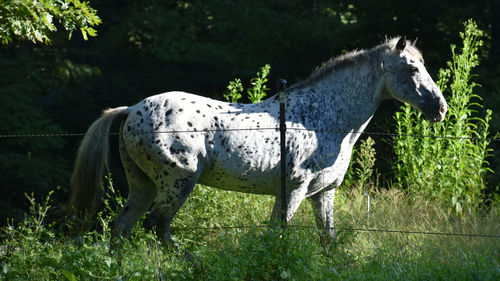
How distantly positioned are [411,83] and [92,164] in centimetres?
282

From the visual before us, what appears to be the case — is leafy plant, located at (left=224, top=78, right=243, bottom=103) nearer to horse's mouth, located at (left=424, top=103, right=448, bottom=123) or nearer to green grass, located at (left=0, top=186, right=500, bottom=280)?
green grass, located at (left=0, top=186, right=500, bottom=280)

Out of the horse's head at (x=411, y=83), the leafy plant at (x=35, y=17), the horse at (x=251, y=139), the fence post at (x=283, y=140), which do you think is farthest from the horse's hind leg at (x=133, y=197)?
the horse's head at (x=411, y=83)

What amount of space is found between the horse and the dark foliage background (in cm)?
342

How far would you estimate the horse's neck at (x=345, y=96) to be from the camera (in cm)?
565

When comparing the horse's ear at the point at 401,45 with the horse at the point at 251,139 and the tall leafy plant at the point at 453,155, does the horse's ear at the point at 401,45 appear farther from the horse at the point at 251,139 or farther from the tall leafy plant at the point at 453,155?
the tall leafy plant at the point at 453,155

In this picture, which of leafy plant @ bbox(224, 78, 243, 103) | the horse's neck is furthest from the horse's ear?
leafy plant @ bbox(224, 78, 243, 103)

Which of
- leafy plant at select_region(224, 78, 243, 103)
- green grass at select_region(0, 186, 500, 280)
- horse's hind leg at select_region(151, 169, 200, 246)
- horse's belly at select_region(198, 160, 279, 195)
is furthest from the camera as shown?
leafy plant at select_region(224, 78, 243, 103)

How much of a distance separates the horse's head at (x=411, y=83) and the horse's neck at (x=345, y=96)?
15 centimetres

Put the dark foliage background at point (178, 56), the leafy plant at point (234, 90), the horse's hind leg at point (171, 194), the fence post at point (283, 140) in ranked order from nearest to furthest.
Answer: the fence post at point (283, 140)
the horse's hind leg at point (171, 194)
the leafy plant at point (234, 90)
the dark foliage background at point (178, 56)

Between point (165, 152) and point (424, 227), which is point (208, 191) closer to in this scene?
point (165, 152)

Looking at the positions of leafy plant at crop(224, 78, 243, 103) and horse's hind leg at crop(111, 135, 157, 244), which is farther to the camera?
leafy plant at crop(224, 78, 243, 103)

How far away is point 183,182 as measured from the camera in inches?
206

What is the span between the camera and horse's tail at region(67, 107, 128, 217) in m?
5.39

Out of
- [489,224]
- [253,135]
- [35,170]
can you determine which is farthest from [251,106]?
[35,170]
